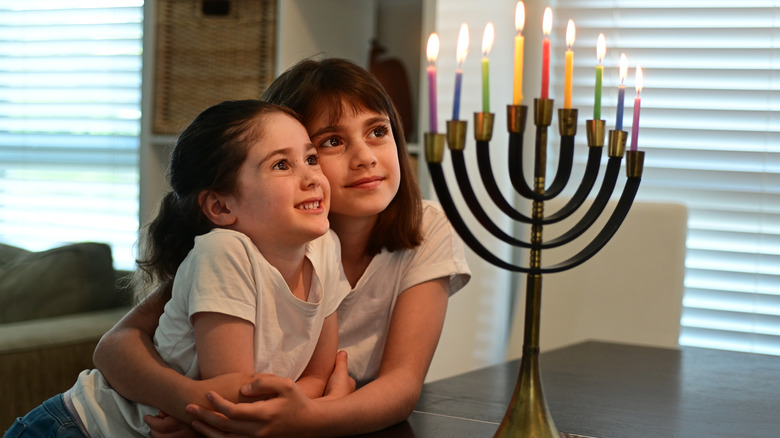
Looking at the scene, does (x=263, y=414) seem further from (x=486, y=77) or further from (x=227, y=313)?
(x=486, y=77)

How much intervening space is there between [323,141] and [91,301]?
119 cm

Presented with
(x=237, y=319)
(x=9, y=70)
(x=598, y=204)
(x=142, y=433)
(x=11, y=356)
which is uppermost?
(x=9, y=70)

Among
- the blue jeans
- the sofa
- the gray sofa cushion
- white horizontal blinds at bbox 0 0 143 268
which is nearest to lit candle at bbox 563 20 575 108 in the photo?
the blue jeans

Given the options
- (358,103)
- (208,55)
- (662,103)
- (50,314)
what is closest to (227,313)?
(358,103)

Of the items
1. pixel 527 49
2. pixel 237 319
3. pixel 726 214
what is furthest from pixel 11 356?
pixel 726 214

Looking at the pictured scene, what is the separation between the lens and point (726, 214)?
2.53 metres

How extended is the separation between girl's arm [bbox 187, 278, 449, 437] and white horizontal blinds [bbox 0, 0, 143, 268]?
6.75 feet

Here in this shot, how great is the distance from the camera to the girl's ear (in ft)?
3.51

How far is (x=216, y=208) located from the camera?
3.55ft

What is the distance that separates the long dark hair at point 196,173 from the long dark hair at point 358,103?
0.27 ft

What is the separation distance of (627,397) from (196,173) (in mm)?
672

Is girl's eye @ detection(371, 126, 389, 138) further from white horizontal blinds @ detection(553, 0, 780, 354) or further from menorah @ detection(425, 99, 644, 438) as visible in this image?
white horizontal blinds @ detection(553, 0, 780, 354)

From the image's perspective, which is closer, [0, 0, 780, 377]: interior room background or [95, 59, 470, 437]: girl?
[95, 59, 470, 437]: girl

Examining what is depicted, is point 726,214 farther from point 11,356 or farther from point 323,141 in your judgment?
point 11,356
